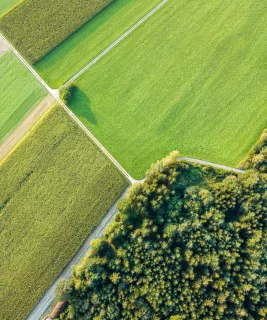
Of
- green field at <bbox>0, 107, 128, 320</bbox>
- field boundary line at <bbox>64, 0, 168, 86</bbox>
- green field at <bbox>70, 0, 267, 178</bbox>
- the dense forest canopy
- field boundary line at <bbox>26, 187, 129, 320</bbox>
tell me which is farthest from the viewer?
field boundary line at <bbox>64, 0, 168, 86</bbox>

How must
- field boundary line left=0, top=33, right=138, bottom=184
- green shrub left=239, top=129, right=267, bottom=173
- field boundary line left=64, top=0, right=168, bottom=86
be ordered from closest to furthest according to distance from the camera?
green shrub left=239, top=129, right=267, bottom=173 < field boundary line left=0, top=33, right=138, bottom=184 < field boundary line left=64, top=0, right=168, bottom=86

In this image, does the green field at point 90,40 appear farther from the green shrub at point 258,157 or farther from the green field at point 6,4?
the green shrub at point 258,157

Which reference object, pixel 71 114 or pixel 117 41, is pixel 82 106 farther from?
pixel 117 41

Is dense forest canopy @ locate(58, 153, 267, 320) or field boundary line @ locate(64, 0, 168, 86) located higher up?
field boundary line @ locate(64, 0, 168, 86)

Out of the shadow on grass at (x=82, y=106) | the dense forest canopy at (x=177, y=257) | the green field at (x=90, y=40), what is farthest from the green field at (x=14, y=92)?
the dense forest canopy at (x=177, y=257)

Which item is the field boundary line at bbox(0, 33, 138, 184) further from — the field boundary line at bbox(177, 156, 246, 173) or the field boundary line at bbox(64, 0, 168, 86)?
the field boundary line at bbox(177, 156, 246, 173)

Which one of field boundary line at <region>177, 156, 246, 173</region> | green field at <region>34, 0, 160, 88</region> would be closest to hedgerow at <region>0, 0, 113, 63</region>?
green field at <region>34, 0, 160, 88</region>
